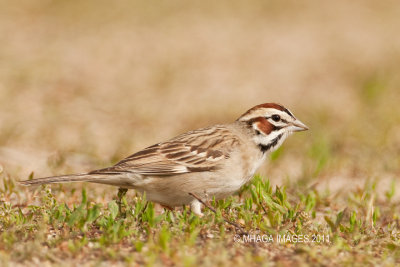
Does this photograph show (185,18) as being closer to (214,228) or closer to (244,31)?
(244,31)

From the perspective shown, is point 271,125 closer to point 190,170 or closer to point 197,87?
point 190,170

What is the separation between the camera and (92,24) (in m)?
14.0

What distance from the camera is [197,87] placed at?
11031mm

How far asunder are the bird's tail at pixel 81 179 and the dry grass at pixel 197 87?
0.32 metres

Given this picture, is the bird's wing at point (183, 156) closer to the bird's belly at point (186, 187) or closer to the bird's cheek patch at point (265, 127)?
the bird's belly at point (186, 187)

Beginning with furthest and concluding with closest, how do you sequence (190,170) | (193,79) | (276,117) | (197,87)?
1. (193,79)
2. (197,87)
3. (276,117)
4. (190,170)

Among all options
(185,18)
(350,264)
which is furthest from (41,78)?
(350,264)

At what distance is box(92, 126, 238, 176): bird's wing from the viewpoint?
5.66 metres

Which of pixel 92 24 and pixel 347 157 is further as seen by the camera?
pixel 92 24

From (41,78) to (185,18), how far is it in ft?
16.3

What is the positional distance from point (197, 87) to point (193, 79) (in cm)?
35

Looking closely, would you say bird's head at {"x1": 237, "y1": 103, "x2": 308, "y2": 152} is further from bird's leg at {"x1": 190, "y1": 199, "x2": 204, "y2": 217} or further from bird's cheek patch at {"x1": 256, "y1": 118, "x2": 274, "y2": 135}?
bird's leg at {"x1": 190, "y1": 199, "x2": 204, "y2": 217}

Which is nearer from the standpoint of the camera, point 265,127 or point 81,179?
point 81,179

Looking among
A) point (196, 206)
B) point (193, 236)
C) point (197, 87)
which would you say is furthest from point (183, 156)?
point (197, 87)
